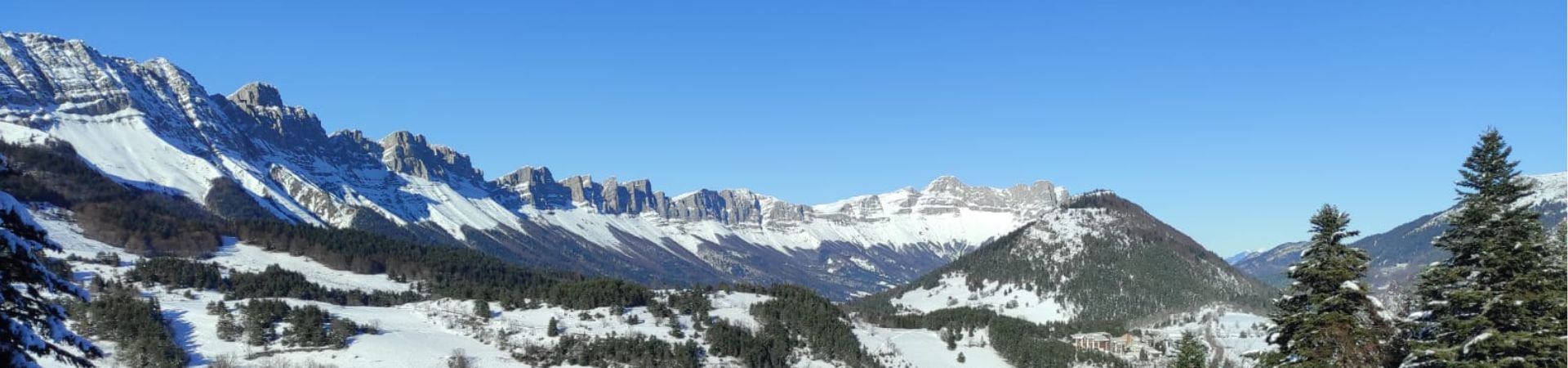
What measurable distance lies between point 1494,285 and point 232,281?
717ft

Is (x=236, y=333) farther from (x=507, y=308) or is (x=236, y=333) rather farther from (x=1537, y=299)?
(x=1537, y=299)

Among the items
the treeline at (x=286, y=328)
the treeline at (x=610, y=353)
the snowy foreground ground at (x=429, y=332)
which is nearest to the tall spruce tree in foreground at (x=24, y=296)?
the snowy foreground ground at (x=429, y=332)

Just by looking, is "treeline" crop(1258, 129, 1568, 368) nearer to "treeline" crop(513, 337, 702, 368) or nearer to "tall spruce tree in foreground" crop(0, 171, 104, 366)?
"tall spruce tree in foreground" crop(0, 171, 104, 366)

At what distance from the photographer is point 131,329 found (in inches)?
5089

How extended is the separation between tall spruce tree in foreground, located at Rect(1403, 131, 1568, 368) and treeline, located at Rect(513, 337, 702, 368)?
121447 millimetres

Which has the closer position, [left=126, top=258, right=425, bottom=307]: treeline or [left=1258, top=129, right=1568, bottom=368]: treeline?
[left=1258, top=129, right=1568, bottom=368]: treeline

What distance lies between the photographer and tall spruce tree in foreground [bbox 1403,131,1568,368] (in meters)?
29.1

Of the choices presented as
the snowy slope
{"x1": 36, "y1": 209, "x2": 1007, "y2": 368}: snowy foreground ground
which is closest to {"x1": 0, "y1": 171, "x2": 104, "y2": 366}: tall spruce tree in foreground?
the snowy slope

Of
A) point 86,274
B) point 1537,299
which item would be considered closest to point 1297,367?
point 1537,299

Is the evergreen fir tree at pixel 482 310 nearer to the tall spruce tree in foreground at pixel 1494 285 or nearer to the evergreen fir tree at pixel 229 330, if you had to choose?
the evergreen fir tree at pixel 229 330

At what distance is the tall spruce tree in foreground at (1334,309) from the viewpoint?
34531mm

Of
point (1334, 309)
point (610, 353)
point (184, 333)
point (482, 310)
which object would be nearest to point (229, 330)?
point (184, 333)

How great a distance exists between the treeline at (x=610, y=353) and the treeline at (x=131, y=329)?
4772cm

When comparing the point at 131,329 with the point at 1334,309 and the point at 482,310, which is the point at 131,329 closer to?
the point at 482,310
